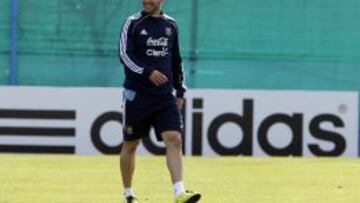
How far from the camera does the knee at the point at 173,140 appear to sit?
859 cm

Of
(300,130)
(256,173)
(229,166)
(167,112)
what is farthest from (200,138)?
(167,112)

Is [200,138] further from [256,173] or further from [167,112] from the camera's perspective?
[167,112]

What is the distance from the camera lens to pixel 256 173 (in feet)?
42.3

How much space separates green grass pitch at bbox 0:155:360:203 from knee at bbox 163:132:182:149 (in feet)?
3.81

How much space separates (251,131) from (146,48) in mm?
8142

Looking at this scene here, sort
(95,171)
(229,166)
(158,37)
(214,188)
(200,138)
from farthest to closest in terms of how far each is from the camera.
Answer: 1. (200,138)
2. (229,166)
3. (95,171)
4. (214,188)
5. (158,37)

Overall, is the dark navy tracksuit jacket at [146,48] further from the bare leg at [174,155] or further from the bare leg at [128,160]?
the bare leg at [128,160]

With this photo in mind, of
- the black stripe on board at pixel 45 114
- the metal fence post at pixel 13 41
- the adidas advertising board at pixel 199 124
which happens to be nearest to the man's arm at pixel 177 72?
the adidas advertising board at pixel 199 124

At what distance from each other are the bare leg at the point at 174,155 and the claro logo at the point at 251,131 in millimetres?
7859

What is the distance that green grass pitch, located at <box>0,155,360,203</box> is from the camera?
9.98 meters

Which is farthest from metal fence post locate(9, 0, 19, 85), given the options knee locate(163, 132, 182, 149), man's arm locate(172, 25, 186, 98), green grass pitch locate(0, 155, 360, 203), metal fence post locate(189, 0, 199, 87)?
knee locate(163, 132, 182, 149)

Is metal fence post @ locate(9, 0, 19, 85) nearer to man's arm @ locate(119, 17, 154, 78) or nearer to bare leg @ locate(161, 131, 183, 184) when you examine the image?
man's arm @ locate(119, 17, 154, 78)

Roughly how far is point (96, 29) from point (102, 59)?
1.72 feet

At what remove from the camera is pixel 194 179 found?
1192 centimetres
